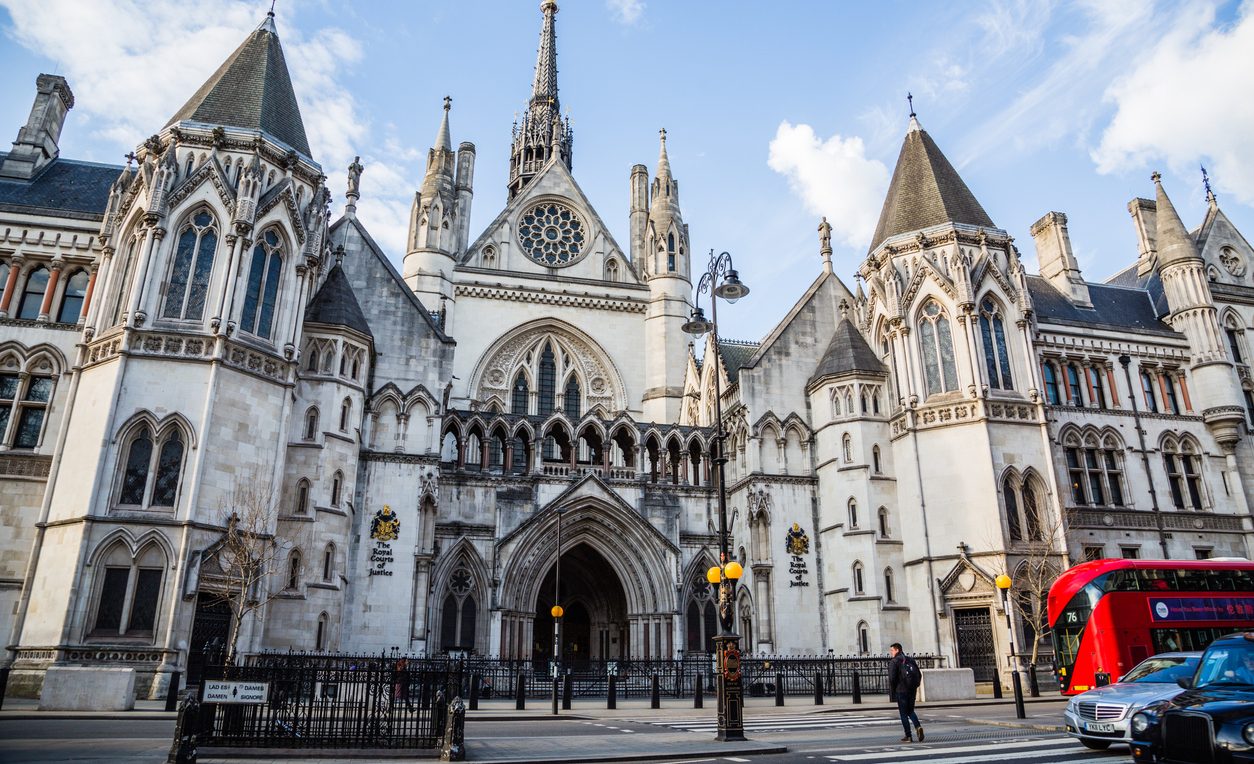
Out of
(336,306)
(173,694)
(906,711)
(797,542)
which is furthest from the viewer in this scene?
(797,542)

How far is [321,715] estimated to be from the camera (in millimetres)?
11062

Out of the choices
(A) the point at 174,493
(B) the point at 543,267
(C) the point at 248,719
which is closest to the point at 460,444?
(A) the point at 174,493

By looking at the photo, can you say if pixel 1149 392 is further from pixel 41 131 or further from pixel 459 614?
pixel 41 131

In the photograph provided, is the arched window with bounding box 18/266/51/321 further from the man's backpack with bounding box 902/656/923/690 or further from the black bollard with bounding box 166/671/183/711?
the man's backpack with bounding box 902/656/923/690

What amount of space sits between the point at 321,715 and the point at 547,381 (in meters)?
27.7

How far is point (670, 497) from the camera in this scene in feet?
102

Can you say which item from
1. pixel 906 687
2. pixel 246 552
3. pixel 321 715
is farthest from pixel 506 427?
pixel 906 687

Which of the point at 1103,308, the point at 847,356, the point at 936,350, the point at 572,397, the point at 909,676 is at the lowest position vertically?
the point at 909,676

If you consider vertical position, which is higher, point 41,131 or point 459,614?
→ point 41,131

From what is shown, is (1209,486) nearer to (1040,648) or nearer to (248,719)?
(1040,648)

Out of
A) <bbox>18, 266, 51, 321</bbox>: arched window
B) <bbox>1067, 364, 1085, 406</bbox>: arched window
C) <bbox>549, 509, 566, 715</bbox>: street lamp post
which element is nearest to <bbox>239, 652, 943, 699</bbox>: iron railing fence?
Result: <bbox>549, 509, 566, 715</bbox>: street lamp post

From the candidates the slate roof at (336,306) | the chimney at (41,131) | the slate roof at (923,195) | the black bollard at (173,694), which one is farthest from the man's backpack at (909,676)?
the chimney at (41,131)

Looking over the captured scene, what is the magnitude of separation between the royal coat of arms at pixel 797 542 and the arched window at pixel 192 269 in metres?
20.4

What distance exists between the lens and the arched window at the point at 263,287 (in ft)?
78.5
